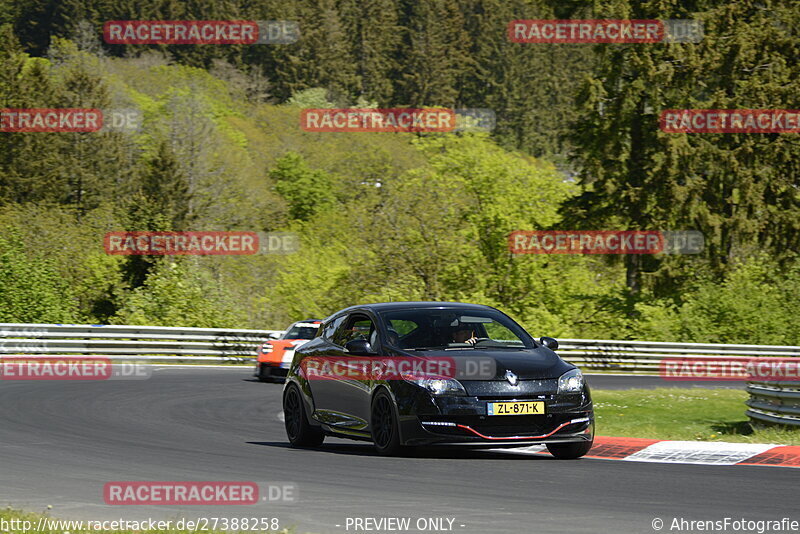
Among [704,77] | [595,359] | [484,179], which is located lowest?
Result: [595,359]

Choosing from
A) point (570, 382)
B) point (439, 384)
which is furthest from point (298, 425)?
point (570, 382)

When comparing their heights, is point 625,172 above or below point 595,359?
above

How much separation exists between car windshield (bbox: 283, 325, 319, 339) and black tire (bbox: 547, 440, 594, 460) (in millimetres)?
16159

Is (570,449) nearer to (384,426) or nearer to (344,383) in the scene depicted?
(384,426)

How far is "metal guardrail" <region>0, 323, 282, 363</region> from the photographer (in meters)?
33.7

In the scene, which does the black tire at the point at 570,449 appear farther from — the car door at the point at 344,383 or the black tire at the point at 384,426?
the car door at the point at 344,383

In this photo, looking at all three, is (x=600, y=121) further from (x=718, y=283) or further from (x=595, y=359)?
(x=595, y=359)

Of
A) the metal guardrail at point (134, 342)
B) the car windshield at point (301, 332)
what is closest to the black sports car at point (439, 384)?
the car windshield at point (301, 332)

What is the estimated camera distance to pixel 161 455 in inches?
493

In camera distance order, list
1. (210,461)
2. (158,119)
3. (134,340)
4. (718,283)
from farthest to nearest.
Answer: (158,119)
(718,283)
(134,340)
(210,461)

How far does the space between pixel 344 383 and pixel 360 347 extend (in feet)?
2.46

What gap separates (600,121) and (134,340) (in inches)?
947

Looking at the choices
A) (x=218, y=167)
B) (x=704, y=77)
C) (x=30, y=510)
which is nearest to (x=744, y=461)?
(x=30, y=510)

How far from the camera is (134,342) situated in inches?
1390
